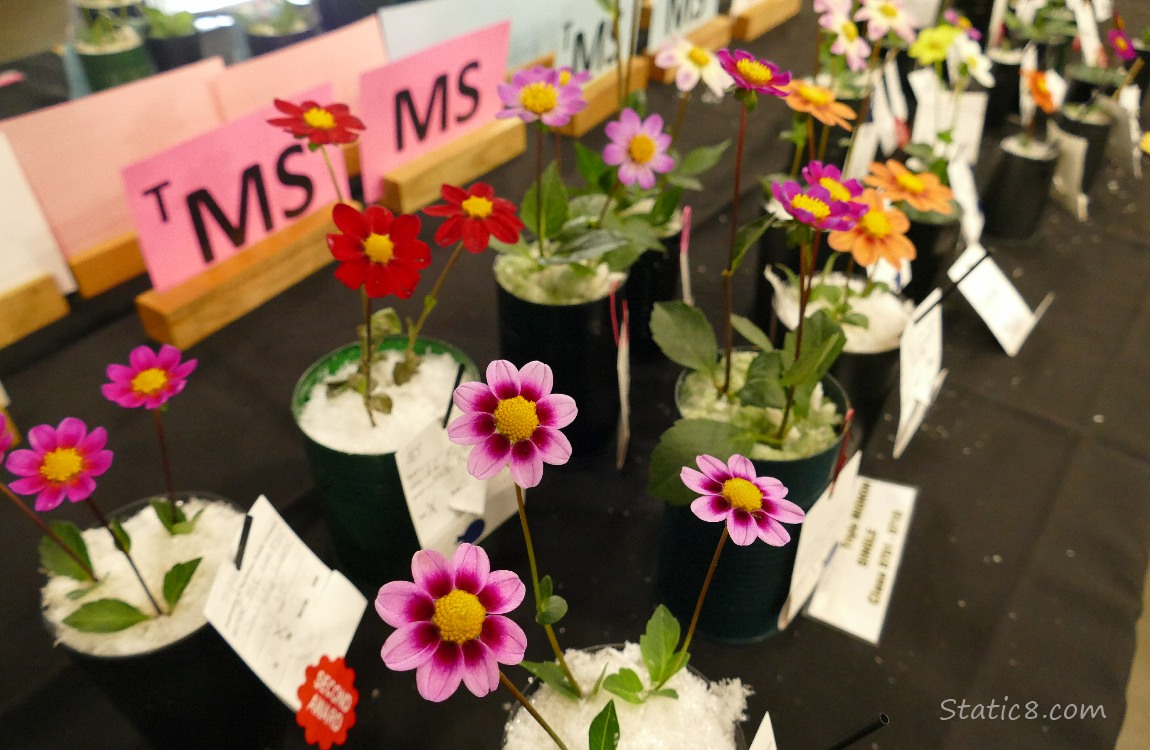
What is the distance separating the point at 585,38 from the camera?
4.44 ft

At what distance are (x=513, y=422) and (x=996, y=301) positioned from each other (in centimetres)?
95

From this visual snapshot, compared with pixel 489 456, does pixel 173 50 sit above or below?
below

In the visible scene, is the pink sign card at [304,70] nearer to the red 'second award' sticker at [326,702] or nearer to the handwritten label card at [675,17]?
the handwritten label card at [675,17]

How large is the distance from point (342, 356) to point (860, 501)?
1.84 feet

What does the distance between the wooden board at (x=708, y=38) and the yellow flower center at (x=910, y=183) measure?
0.90 metres

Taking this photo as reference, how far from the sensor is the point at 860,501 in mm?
842

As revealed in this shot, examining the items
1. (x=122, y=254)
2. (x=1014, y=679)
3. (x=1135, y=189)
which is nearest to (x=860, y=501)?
(x=1014, y=679)

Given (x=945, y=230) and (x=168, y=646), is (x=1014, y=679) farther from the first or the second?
(x=168, y=646)

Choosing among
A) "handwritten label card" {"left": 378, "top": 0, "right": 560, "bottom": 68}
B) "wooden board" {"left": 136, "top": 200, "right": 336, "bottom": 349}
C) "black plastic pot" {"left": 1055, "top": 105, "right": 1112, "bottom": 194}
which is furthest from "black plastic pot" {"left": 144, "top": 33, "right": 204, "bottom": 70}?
"black plastic pot" {"left": 1055, "top": 105, "right": 1112, "bottom": 194}

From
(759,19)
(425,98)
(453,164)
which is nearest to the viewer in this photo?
(425,98)

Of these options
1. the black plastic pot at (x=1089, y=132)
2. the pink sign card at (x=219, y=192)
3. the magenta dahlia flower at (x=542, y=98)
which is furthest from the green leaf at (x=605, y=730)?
the black plastic pot at (x=1089, y=132)

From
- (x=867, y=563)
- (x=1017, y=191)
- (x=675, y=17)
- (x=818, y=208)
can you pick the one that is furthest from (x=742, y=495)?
(x=675, y=17)

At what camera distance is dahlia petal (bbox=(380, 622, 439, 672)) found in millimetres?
330

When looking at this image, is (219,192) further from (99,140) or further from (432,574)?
(432,574)
